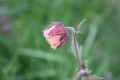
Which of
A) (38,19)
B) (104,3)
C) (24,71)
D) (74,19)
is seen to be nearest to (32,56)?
(24,71)

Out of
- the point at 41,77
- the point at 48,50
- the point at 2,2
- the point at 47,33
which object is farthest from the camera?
the point at 2,2

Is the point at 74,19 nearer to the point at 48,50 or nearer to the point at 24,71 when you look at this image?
the point at 48,50

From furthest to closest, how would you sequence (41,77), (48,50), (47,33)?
(48,50), (41,77), (47,33)

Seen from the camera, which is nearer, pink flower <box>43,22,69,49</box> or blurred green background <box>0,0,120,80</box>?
pink flower <box>43,22,69,49</box>

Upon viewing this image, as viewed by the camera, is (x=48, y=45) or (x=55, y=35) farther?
(x=48, y=45)

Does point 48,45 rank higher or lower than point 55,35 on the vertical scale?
higher

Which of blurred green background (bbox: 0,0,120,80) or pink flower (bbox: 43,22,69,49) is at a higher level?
blurred green background (bbox: 0,0,120,80)
